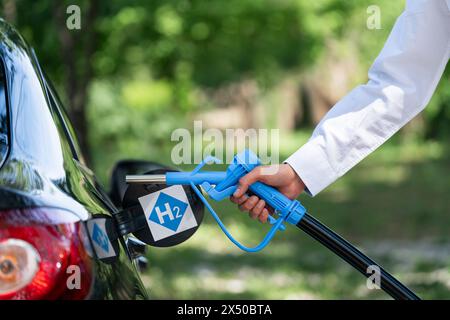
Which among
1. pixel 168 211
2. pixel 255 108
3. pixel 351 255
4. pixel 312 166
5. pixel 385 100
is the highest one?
pixel 385 100

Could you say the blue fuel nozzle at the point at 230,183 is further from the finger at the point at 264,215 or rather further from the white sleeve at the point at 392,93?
the white sleeve at the point at 392,93

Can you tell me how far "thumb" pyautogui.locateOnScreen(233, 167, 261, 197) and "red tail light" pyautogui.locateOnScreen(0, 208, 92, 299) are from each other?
0.56 meters

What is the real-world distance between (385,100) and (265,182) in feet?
1.54

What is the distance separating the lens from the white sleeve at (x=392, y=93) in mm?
2555

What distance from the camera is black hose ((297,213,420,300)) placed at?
2369 mm

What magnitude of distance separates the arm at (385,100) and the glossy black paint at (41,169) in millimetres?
626

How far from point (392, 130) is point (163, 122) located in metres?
28.8

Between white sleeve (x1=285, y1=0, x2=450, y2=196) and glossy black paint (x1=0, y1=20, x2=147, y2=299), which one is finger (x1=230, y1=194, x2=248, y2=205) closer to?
white sleeve (x1=285, y1=0, x2=450, y2=196)

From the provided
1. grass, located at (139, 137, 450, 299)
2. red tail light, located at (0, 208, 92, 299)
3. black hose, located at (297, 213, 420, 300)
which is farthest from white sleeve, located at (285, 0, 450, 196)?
grass, located at (139, 137, 450, 299)

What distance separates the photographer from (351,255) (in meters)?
2.38

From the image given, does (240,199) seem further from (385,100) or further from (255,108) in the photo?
(255,108)

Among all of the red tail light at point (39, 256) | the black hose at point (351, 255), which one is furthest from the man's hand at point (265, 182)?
the red tail light at point (39, 256)

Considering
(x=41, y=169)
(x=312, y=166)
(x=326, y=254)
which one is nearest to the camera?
(x=41, y=169)

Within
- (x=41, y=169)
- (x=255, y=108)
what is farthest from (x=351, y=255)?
(x=255, y=108)
